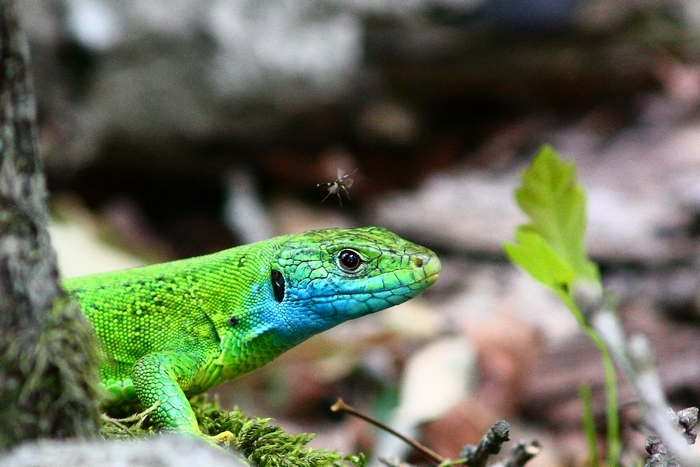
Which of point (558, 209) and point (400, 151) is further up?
point (400, 151)

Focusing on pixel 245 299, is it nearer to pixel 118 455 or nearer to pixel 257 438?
pixel 257 438

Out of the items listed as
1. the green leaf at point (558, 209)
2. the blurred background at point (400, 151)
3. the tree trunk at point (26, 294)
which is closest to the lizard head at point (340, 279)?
the green leaf at point (558, 209)

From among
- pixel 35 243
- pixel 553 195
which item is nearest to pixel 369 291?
pixel 553 195

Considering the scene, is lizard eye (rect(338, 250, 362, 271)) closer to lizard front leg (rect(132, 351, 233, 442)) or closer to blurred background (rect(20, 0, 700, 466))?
lizard front leg (rect(132, 351, 233, 442))

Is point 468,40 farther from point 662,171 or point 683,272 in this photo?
point 683,272

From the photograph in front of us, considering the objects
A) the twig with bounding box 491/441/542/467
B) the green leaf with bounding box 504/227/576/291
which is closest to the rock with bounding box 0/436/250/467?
the twig with bounding box 491/441/542/467

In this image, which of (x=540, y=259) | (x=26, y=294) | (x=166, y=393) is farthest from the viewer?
(x=540, y=259)

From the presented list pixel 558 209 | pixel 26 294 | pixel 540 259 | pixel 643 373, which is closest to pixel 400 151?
pixel 558 209
